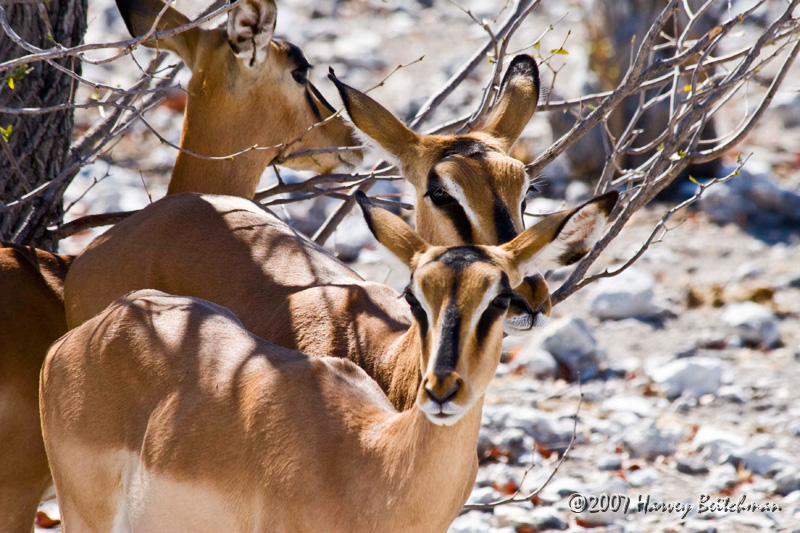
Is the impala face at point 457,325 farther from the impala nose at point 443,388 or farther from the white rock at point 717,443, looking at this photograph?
the white rock at point 717,443

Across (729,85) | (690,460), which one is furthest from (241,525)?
(690,460)

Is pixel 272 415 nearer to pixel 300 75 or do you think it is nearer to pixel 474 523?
pixel 474 523

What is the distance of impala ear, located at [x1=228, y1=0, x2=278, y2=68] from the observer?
17.0 feet

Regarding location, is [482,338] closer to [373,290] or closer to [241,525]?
[241,525]

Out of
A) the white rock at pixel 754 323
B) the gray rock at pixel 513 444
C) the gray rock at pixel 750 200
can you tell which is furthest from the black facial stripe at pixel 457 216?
the gray rock at pixel 750 200

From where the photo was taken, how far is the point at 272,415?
134 inches

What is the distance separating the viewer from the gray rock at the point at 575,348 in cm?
745

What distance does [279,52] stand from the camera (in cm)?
571

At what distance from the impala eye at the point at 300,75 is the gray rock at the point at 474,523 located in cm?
265

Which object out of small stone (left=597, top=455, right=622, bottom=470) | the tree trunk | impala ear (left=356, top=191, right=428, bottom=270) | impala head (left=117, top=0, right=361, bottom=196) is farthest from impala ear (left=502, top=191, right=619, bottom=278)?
the tree trunk

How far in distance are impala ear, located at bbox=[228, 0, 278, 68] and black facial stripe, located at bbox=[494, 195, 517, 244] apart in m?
1.96

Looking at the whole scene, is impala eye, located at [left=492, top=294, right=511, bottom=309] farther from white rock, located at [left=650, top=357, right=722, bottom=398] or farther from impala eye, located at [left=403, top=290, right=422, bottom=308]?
white rock, located at [left=650, top=357, right=722, bottom=398]

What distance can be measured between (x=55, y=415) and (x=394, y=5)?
13.5 m

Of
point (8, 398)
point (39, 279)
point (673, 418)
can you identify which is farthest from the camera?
point (673, 418)
